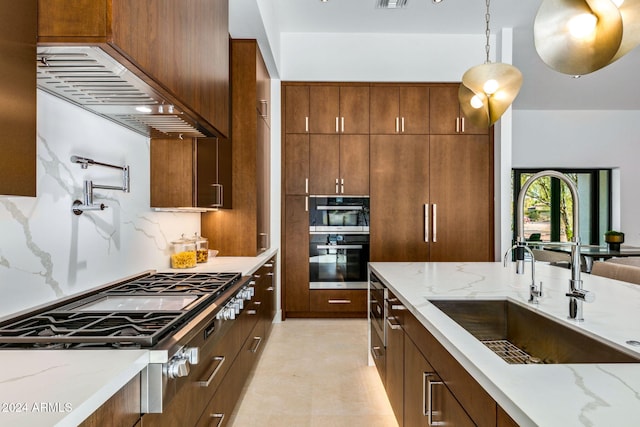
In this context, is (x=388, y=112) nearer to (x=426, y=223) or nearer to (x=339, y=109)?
(x=339, y=109)

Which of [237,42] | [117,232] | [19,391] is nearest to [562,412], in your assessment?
[19,391]

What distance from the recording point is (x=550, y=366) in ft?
3.24

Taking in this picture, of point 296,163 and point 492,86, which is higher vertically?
point 492,86

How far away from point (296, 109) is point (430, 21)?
171cm

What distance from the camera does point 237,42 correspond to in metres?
3.71

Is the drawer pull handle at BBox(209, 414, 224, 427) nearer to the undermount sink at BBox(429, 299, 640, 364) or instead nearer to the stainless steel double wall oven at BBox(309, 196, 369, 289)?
the undermount sink at BBox(429, 299, 640, 364)

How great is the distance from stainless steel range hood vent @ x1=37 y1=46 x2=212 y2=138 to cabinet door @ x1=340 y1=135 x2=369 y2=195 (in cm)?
241

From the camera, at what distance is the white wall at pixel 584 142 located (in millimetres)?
6824

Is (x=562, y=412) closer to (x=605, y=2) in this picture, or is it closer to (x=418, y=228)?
(x=605, y=2)

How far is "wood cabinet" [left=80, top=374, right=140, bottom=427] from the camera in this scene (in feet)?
2.85

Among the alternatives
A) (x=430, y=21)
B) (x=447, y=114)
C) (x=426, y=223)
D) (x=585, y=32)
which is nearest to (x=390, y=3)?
(x=430, y=21)

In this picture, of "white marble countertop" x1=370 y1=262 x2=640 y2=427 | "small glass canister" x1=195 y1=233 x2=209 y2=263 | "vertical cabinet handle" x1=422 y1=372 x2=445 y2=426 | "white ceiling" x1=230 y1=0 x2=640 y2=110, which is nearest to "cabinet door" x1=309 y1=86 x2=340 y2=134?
"white ceiling" x1=230 y1=0 x2=640 y2=110

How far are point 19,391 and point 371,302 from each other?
2410mm

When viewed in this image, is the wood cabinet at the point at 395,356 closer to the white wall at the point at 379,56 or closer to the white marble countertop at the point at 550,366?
the white marble countertop at the point at 550,366
